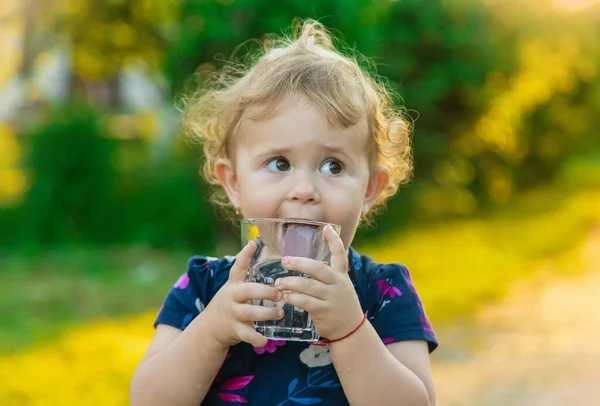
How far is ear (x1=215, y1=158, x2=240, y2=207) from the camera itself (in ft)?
7.39

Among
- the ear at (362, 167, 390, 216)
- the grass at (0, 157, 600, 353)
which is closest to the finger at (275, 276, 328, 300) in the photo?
the ear at (362, 167, 390, 216)

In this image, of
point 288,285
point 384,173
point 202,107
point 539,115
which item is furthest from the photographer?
point 539,115

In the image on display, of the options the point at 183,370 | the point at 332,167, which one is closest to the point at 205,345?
the point at 183,370

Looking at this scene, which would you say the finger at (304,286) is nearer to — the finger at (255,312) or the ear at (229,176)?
the finger at (255,312)

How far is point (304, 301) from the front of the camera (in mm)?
1695

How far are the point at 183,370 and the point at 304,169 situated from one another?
56 centimetres

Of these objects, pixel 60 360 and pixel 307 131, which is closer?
pixel 307 131

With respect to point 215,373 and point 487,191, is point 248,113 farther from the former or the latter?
point 487,191

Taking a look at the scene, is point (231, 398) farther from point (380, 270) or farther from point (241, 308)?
point (380, 270)

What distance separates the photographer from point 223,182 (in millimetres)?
2305

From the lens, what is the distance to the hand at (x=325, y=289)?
1.69m

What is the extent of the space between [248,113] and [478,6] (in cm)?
701

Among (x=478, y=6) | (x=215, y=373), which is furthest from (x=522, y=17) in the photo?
(x=215, y=373)

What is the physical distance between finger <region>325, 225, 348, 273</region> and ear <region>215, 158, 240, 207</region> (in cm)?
58
